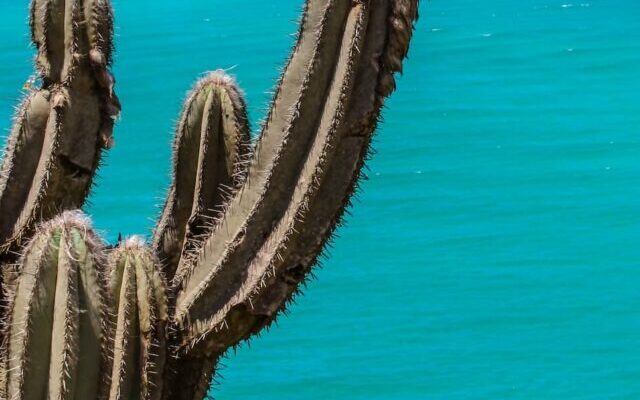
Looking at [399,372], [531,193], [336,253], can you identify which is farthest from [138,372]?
[531,193]

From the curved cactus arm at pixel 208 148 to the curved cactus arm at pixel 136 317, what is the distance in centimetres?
31

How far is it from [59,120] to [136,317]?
0.64m

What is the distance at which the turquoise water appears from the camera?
6.01 meters

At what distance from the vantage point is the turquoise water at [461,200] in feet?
19.7

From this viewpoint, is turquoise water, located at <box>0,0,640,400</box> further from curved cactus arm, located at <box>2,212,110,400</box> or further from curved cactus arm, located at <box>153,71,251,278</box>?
curved cactus arm, located at <box>2,212,110,400</box>

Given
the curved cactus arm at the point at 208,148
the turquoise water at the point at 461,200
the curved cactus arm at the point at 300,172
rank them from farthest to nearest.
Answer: the turquoise water at the point at 461,200
the curved cactus arm at the point at 208,148
the curved cactus arm at the point at 300,172

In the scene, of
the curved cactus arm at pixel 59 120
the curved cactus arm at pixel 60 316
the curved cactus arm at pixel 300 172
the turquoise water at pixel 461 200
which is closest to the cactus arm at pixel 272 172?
the curved cactus arm at pixel 300 172

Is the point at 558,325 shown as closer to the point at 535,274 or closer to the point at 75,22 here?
the point at 535,274

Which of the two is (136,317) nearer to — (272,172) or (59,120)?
(272,172)

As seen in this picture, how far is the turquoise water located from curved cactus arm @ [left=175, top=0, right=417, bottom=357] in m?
1.62

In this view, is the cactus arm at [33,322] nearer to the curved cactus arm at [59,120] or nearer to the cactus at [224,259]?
the cactus at [224,259]

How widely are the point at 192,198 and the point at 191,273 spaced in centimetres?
38

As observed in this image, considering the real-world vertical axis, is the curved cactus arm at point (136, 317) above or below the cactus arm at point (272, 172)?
below

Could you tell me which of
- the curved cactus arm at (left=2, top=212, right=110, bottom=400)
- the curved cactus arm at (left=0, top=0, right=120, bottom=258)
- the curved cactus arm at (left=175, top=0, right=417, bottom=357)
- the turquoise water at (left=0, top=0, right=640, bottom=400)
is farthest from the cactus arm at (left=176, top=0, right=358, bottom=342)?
the turquoise water at (left=0, top=0, right=640, bottom=400)
